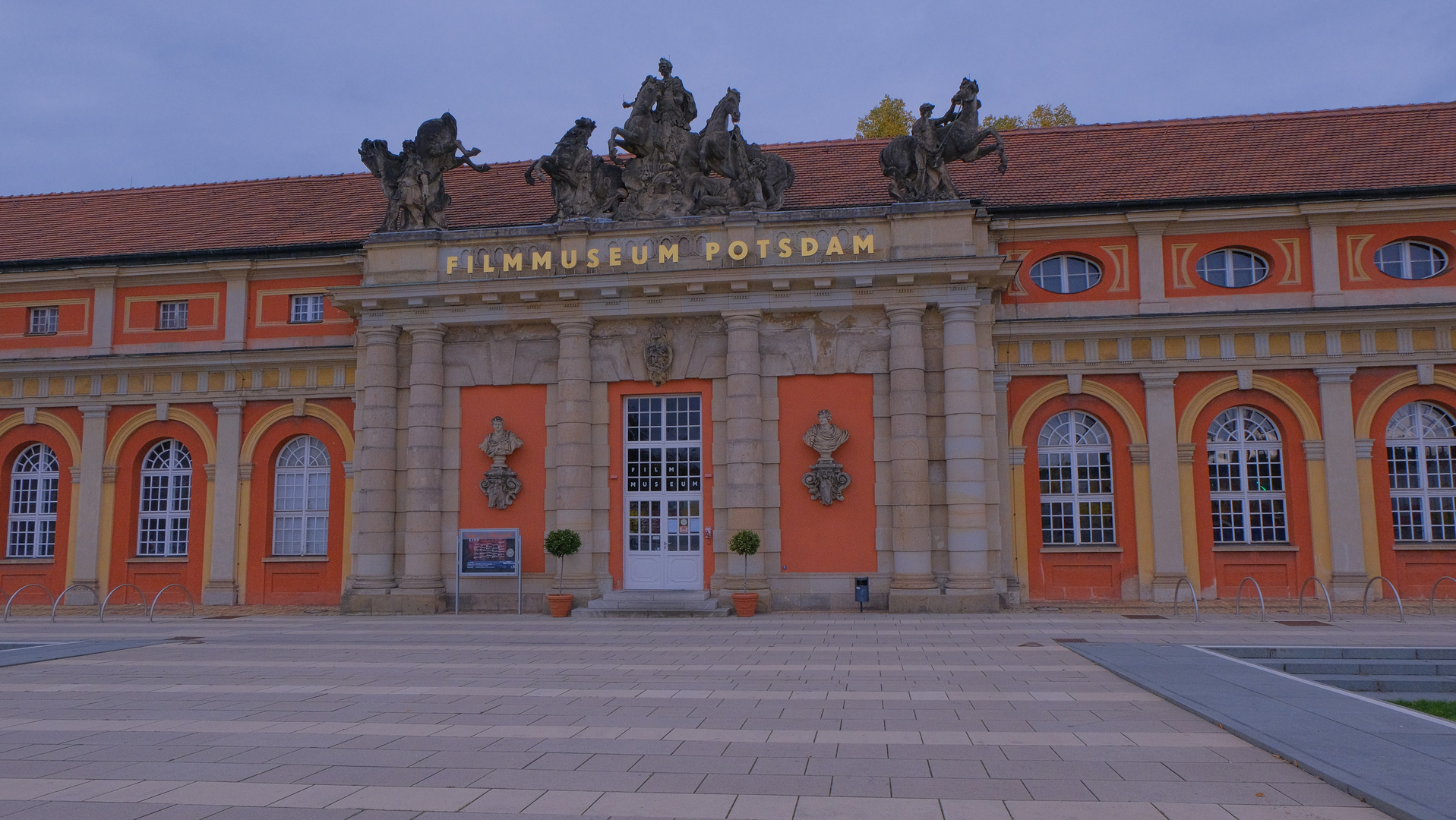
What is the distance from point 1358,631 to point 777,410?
1138cm

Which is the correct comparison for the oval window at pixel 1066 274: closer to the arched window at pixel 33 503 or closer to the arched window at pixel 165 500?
the arched window at pixel 165 500

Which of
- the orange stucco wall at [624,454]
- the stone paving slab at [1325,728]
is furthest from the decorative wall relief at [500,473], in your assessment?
the stone paving slab at [1325,728]

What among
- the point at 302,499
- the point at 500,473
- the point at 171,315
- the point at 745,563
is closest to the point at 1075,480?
the point at 745,563

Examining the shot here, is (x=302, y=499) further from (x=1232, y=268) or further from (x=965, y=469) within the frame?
(x=1232, y=268)

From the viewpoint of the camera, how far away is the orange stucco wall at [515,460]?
2366cm

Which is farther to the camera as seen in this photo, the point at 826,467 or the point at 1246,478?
the point at 1246,478

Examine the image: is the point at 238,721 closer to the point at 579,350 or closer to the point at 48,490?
the point at 579,350

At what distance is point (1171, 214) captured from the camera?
2405cm

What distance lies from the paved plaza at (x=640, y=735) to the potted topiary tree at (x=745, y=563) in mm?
4383

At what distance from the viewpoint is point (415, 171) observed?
2473 centimetres

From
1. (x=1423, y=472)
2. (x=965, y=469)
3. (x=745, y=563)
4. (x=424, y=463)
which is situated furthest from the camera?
(x=424, y=463)

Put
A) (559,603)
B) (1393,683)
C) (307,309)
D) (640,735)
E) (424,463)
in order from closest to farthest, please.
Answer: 1. (640,735)
2. (1393,683)
3. (559,603)
4. (424,463)
5. (307,309)

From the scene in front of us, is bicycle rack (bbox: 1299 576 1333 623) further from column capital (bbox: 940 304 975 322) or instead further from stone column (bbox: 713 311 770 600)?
stone column (bbox: 713 311 770 600)

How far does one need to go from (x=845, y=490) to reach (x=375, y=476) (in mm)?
10416
